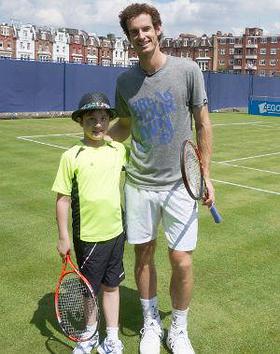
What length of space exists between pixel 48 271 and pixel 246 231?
3.16m

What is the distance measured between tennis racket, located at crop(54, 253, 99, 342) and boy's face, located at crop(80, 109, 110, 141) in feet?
2.99

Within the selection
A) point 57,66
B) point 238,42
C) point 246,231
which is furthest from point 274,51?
point 246,231

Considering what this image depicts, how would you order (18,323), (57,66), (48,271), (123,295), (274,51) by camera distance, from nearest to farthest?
(18,323)
(123,295)
(48,271)
(57,66)
(274,51)

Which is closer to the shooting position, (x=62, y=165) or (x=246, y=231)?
(x=62, y=165)

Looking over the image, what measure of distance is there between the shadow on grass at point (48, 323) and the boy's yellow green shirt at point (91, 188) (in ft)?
3.50

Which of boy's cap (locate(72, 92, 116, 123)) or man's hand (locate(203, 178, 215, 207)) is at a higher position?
boy's cap (locate(72, 92, 116, 123))

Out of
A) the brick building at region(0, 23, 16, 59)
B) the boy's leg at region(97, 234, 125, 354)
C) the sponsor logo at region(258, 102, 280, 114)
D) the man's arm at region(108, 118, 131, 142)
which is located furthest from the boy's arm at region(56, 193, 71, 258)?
the brick building at region(0, 23, 16, 59)

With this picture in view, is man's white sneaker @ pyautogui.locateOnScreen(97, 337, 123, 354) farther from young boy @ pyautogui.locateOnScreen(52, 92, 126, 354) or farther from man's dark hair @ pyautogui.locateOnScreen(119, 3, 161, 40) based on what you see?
man's dark hair @ pyautogui.locateOnScreen(119, 3, 161, 40)

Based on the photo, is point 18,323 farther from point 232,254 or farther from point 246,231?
point 246,231

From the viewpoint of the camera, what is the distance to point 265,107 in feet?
107

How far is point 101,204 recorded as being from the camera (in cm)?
373

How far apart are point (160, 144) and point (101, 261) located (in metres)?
1.00

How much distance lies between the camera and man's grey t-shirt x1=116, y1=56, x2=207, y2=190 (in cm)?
368

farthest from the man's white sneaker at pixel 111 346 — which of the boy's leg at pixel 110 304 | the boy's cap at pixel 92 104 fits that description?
the boy's cap at pixel 92 104
